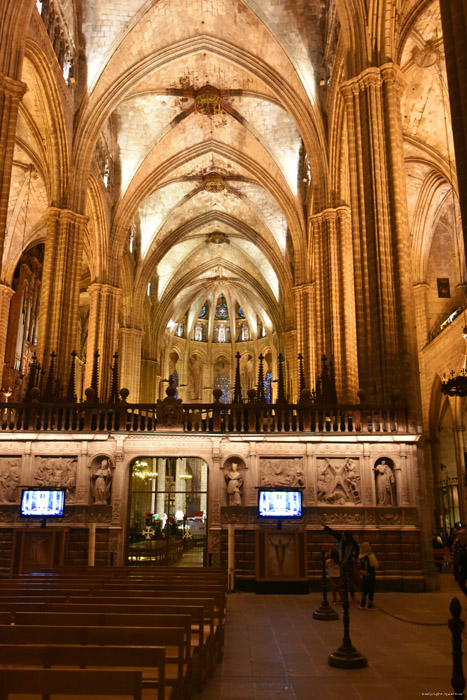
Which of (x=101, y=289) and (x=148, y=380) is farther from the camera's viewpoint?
(x=148, y=380)

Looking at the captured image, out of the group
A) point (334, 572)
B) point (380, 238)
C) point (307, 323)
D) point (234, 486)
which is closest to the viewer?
point (334, 572)

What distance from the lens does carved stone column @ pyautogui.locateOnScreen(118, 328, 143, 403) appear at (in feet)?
100

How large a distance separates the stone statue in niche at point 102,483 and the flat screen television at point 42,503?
0.58m

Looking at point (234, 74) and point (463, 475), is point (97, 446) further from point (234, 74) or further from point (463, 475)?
point (234, 74)

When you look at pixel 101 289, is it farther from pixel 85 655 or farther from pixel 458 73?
pixel 85 655

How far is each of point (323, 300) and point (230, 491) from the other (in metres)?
10.9

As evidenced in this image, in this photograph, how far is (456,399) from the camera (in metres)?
22.0

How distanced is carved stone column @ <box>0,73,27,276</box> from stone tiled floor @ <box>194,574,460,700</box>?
976 centimetres

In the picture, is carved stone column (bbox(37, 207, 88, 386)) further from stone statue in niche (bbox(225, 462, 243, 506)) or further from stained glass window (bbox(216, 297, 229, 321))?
stained glass window (bbox(216, 297, 229, 321))

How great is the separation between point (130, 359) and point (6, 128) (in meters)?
18.4

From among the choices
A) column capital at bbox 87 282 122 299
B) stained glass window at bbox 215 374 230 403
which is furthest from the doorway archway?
column capital at bbox 87 282 122 299

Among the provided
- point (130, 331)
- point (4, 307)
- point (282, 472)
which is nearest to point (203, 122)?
point (130, 331)

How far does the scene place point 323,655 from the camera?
5.98 meters

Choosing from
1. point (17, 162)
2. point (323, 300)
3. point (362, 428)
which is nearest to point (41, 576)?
point (362, 428)
